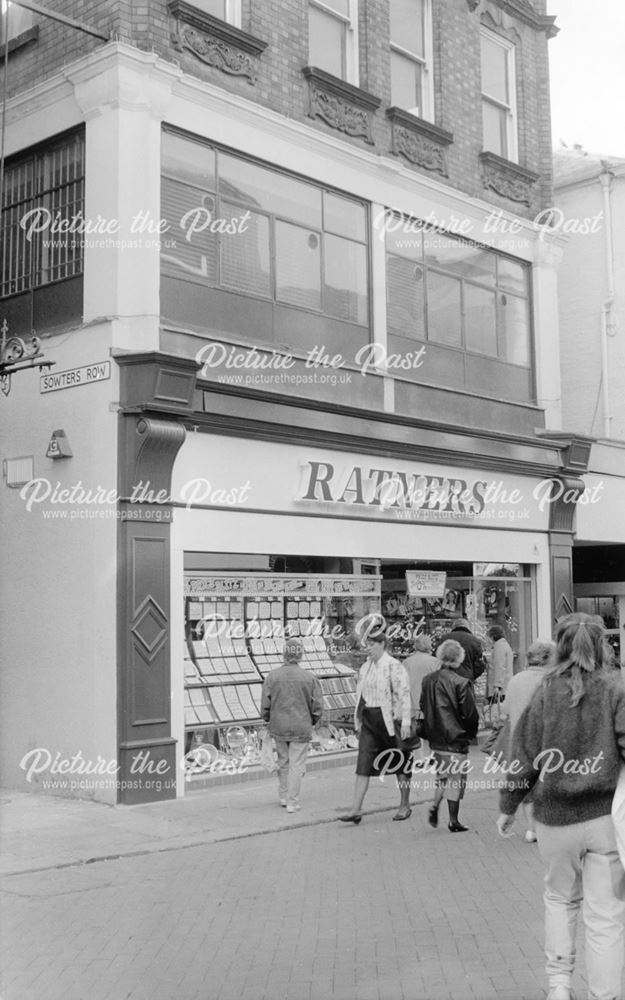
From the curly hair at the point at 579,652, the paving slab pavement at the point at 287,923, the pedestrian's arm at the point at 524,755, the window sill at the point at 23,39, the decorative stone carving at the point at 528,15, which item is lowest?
the paving slab pavement at the point at 287,923

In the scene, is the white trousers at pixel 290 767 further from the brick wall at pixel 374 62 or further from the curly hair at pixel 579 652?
the brick wall at pixel 374 62

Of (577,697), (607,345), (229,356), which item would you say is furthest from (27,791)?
(607,345)

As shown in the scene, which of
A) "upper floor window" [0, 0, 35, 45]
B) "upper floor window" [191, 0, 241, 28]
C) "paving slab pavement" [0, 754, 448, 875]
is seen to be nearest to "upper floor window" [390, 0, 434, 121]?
"upper floor window" [191, 0, 241, 28]

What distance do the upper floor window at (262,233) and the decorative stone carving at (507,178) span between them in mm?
3206

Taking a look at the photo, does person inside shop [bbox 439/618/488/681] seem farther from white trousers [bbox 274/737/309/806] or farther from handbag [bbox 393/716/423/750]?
white trousers [bbox 274/737/309/806]

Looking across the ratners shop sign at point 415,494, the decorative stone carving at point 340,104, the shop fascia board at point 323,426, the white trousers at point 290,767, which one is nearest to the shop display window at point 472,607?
the ratners shop sign at point 415,494

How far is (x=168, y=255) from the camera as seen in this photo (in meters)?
12.2

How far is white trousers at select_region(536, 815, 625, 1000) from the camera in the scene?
4.75 meters

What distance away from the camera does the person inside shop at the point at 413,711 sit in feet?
34.2

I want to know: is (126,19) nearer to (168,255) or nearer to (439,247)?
(168,255)

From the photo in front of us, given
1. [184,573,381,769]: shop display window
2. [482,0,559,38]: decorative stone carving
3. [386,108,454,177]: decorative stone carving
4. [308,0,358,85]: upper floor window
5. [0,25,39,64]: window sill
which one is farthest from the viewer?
[482,0,559,38]: decorative stone carving

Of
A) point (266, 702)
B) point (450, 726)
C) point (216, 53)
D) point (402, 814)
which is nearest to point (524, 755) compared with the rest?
point (450, 726)

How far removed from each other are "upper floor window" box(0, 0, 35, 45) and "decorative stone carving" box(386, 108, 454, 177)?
16.2 feet

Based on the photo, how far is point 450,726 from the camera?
32.5 feet
